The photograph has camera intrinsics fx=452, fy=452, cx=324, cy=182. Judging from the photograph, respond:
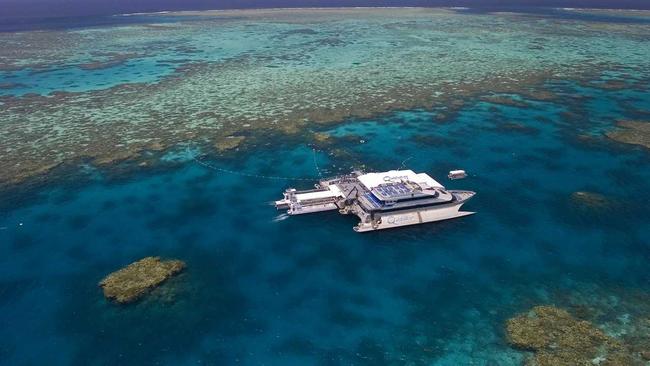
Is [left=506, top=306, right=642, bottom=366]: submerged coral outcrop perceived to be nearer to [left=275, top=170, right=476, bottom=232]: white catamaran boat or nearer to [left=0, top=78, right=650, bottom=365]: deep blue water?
[left=0, top=78, right=650, bottom=365]: deep blue water

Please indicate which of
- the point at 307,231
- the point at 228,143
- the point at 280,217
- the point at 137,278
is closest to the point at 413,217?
A: the point at 307,231

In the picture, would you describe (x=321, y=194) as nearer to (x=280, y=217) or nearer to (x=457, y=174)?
(x=280, y=217)

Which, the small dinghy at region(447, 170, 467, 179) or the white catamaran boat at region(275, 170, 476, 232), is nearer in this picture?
the white catamaran boat at region(275, 170, 476, 232)

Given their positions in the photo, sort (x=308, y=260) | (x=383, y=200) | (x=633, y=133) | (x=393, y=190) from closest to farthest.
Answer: (x=308, y=260) → (x=383, y=200) → (x=393, y=190) → (x=633, y=133)

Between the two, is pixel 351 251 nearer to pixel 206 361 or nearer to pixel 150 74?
pixel 206 361

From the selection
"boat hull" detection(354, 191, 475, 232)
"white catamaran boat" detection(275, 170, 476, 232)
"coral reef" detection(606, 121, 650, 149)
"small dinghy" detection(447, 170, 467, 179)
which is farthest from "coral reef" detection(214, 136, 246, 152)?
"coral reef" detection(606, 121, 650, 149)

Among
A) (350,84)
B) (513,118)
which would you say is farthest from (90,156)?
(513,118)

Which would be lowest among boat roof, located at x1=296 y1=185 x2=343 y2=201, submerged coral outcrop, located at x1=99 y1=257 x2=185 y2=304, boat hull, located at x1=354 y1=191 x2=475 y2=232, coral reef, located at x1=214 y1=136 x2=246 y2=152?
submerged coral outcrop, located at x1=99 y1=257 x2=185 y2=304
